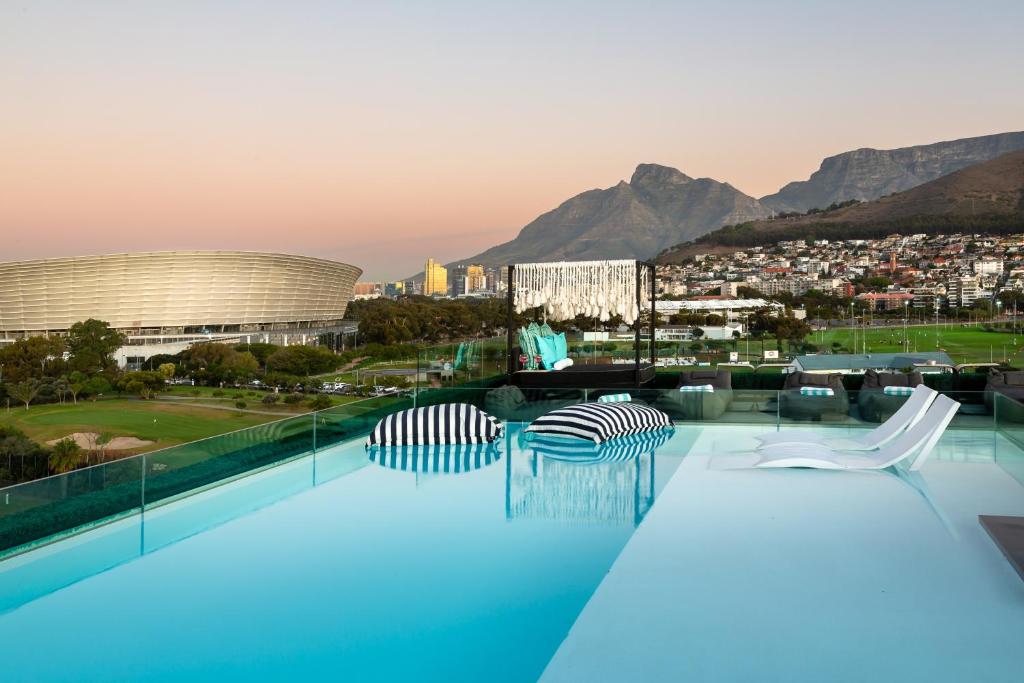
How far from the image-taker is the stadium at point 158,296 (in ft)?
175

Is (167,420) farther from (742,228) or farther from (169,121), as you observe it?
(742,228)

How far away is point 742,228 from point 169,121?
3782 centimetres

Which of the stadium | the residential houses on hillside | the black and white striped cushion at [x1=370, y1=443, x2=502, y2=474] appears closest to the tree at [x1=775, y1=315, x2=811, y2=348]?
the residential houses on hillside

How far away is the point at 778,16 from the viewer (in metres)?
21.0

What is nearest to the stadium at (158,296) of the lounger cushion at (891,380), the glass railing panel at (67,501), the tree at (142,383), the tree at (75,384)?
the tree at (75,384)

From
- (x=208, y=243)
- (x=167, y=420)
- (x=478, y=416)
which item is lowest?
(x=167, y=420)

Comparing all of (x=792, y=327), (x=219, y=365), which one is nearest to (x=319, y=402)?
(x=219, y=365)

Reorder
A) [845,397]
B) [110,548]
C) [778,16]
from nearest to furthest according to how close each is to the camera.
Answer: [110,548] → [845,397] → [778,16]

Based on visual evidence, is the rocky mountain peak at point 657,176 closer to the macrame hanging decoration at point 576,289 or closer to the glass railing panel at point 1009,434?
the macrame hanging decoration at point 576,289

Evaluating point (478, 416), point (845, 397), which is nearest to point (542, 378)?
point (478, 416)

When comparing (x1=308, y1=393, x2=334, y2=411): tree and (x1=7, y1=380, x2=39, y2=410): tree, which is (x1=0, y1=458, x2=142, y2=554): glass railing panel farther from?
(x1=7, y1=380, x2=39, y2=410): tree

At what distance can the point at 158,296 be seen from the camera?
182 feet

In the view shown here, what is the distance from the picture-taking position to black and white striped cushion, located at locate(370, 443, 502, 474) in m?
6.92

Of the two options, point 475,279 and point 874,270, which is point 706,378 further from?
point 475,279
